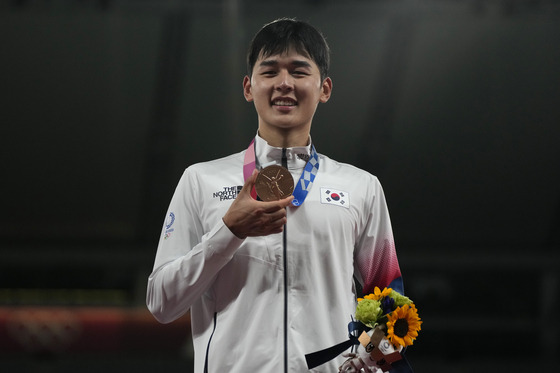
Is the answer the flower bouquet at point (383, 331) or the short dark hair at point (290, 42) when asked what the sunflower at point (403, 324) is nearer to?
the flower bouquet at point (383, 331)

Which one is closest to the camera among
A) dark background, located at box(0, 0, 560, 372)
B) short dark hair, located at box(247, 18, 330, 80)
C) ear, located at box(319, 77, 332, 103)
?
short dark hair, located at box(247, 18, 330, 80)

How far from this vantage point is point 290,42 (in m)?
1.99

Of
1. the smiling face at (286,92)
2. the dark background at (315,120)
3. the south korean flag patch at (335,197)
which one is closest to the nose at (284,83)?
the smiling face at (286,92)

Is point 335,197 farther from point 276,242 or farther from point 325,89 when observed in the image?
point 325,89

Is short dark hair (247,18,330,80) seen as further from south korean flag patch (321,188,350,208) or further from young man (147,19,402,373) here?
south korean flag patch (321,188,350,208)

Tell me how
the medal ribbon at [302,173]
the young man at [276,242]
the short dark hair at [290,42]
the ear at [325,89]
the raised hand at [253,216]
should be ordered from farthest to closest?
the ear at [325,89] → the short dark hair at [290,42] → the medal ribbon at [302,173] → the young man at [276,242] → the raised hand at [253,216]

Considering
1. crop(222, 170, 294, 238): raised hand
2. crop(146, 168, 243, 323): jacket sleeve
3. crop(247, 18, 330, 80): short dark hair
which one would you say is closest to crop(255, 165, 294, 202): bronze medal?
crop(222, 170, 294, 238): raised hand

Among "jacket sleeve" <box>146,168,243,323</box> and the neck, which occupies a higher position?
the neck

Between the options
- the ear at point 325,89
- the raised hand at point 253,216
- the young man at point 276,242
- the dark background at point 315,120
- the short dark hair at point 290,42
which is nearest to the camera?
the raised hand at point 253,216

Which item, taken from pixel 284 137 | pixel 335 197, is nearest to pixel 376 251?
pixel 335 197

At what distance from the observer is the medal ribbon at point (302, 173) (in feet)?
6.15

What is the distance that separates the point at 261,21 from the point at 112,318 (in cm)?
452

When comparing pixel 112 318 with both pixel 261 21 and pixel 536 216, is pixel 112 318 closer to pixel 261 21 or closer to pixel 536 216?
pixel 261 21

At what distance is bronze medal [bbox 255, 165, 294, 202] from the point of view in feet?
5.49
